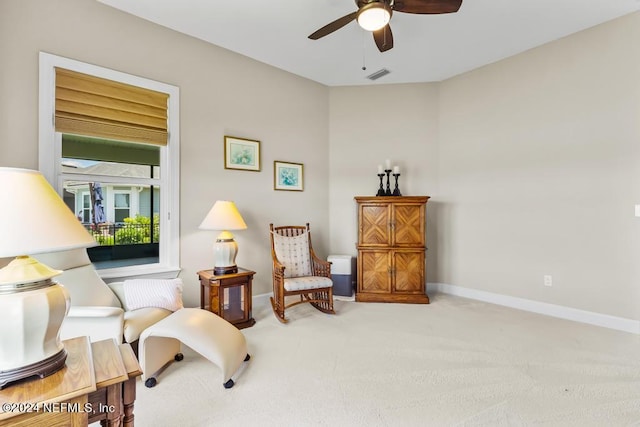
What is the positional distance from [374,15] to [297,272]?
2.69 metres

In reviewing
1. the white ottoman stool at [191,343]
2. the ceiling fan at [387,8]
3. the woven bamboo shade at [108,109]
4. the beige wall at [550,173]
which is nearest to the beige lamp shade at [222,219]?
the woven bamboo shade at [108,109]

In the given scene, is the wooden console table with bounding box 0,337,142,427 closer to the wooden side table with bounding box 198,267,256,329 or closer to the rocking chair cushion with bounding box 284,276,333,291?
the wooden side table with bounding box 198,267,256,329

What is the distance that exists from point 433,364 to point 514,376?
526mm

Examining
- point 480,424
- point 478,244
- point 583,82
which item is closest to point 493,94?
point 583,82

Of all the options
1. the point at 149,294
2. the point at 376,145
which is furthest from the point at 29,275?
the point at 376,145

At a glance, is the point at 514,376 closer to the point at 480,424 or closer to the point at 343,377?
the point at 480,424

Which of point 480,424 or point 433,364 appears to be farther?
point 433,364

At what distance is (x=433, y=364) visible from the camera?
7.82 ft

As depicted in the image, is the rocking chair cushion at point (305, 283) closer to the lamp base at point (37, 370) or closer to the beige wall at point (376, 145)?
the beige wall at point (376, 145)

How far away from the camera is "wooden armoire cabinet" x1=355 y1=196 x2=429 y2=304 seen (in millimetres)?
4059

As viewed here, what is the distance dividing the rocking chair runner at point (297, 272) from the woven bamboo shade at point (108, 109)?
1648 mm

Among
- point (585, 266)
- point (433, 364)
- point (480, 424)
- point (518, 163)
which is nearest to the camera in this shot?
point (480, 424)

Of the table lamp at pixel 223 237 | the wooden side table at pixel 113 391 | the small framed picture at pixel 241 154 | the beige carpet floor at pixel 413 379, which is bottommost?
the beige carpet floor at pixel 413 379

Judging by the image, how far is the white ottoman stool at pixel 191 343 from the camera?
204 centimetres
